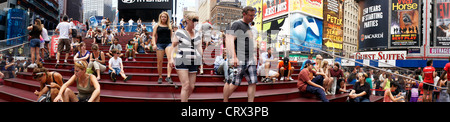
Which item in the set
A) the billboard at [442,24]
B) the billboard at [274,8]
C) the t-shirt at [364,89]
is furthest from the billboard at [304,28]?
the t-shirt at [364,89]

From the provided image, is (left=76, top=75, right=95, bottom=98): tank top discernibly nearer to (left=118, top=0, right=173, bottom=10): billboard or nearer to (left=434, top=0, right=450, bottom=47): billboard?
(left=118, top=0, right=173, bottom=10): billboard

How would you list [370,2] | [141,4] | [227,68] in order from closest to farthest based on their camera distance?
[227,68] → [141,4] → [370,2]

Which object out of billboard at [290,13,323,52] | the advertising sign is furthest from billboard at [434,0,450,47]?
billboard at [290,13,323,52]

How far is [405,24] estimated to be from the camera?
2931 centimetres

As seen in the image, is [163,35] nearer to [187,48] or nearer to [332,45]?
[187,48]

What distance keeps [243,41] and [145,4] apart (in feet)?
71.6

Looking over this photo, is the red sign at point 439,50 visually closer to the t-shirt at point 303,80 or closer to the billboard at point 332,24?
the billboard at point 332,24

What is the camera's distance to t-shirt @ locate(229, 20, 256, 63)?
10.5ft

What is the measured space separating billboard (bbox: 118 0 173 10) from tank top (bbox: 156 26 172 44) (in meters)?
19.1

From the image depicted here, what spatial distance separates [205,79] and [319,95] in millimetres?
2906

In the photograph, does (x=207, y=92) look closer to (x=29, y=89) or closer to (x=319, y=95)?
(x=319, y=95)

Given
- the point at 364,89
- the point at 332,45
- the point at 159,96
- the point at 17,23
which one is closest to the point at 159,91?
the point at 159,96

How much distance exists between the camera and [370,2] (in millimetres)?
33125
